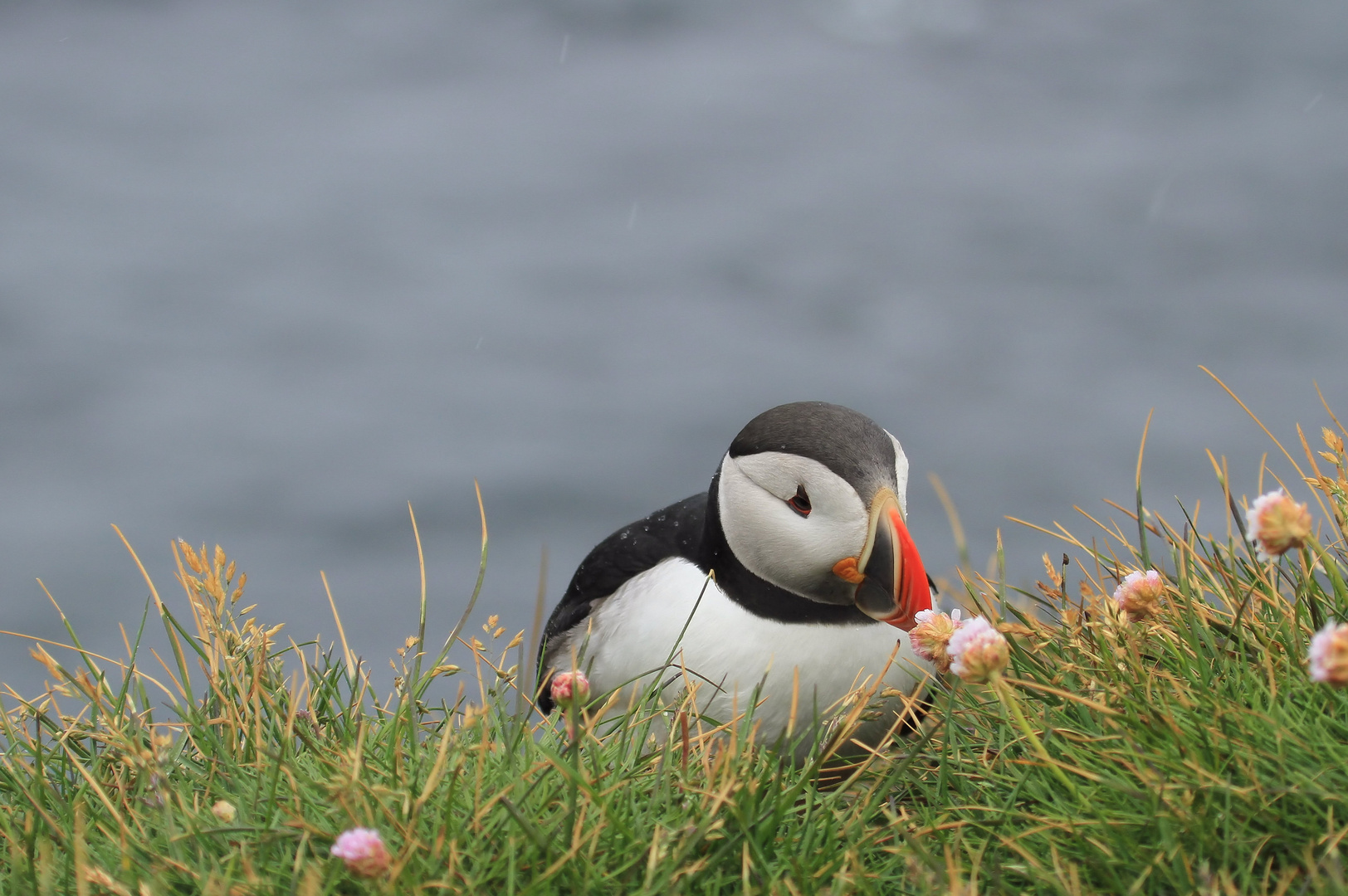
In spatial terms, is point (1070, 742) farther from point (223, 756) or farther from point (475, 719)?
point (223, 756)

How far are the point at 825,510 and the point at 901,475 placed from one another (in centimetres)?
30

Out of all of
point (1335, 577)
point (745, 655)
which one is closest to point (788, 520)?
point (745, 655)

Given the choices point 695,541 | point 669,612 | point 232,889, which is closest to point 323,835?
point 232,889

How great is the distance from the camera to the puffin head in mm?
3434

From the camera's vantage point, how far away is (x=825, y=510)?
3523mm

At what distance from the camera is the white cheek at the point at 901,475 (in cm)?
359

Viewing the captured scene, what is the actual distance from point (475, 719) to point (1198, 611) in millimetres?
1983

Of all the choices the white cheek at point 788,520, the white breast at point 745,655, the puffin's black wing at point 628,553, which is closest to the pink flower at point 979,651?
the white cheek at point 788,520

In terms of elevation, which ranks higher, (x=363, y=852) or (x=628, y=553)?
(x=363, y=852)

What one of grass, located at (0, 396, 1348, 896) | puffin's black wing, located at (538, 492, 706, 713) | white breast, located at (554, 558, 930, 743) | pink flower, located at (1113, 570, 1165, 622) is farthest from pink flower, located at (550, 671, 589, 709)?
pink flower, located at (1113, 570, 1165, 622)

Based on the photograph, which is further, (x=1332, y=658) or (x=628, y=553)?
(x=628, y=553)

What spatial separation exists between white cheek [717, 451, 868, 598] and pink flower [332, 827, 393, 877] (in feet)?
5.68

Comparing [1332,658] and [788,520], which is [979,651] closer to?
[1332,658]

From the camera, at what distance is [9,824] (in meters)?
2.85
